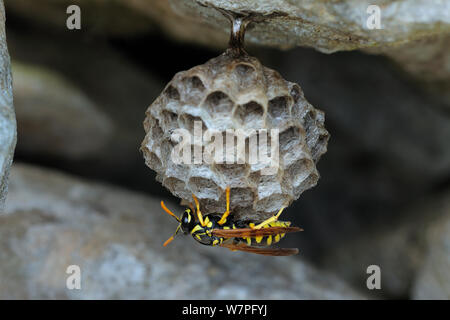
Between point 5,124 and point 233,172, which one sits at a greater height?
point 5,124

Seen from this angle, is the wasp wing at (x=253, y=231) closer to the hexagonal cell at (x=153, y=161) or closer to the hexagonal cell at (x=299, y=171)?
the hexagonal cell at (x=299, y=171)

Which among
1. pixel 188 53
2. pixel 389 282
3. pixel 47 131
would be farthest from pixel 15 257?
pixel 389 282

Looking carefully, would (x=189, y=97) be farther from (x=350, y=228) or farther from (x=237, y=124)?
(x=350, y=228)

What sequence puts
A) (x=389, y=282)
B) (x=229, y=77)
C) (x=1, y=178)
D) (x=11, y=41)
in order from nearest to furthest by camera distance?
(x=1, y=178)
(x=229, y=77)
(x=11, y=41)
(x=389, y=282)

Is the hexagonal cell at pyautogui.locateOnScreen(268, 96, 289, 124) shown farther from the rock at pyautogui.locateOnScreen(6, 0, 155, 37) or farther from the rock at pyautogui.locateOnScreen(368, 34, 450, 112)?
the rock at pyautogui.locateOnScreen(6, 0, 155, 37)

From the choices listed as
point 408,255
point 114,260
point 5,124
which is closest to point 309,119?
point 5,124

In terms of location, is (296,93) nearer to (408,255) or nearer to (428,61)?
(428,61)

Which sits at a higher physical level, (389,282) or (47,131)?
(47,131)
